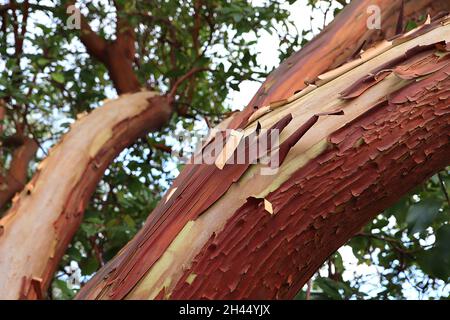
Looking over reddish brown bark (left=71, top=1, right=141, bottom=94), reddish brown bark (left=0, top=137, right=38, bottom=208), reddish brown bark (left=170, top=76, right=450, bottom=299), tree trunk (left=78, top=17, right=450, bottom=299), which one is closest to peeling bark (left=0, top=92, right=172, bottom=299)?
reddish brown bark (left=71, top=1, right=141, bottom=94)

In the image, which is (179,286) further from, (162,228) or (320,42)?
(320,42)

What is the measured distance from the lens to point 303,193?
0.93 metres

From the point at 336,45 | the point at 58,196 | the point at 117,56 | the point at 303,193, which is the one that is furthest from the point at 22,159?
the point at 303,193

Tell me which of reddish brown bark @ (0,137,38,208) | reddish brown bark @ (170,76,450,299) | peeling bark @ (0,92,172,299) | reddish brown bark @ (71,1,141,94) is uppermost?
reddish brown bark @ (71,1,141,94)

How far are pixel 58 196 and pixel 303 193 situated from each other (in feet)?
3.56

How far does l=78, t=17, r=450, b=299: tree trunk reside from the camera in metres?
0.91

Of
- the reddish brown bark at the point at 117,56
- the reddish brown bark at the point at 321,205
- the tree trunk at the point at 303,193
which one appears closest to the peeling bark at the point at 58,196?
Result: the reddish brown bark at the point at 117,56

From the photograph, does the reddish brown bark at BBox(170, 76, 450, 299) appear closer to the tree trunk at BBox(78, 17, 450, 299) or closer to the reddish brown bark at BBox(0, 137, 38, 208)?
the tree trunk at BBox(78, 17, 450, 299)

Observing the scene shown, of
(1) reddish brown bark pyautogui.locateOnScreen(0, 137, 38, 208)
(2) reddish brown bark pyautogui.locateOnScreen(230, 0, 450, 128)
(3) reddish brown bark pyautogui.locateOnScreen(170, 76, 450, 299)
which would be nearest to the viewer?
(3) reddish brown bark pyautogui.locateOnScreen(170, 76, 450, 299)

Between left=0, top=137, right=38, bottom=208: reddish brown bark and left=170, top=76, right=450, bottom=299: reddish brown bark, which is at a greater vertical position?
left=0, top=137, right=38, bottom=208: reddish brown bark

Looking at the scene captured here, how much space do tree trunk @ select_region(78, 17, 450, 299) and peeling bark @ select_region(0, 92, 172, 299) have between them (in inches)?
28.0

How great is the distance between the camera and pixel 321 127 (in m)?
0.97

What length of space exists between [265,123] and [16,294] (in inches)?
34.0

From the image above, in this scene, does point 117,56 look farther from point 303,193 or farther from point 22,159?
point 303,193
